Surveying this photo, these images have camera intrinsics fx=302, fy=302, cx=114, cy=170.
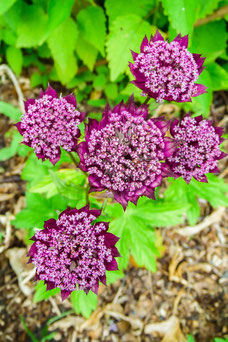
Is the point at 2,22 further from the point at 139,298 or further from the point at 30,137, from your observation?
the point at 139,298

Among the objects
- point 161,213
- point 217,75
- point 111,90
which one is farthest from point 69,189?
point 217,75

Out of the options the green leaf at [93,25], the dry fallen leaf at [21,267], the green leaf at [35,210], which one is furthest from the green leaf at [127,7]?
the dry fallen leaf at [21,267]

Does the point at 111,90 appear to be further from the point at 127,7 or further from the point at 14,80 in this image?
the point at 14,80

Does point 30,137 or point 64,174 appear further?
point 64,174

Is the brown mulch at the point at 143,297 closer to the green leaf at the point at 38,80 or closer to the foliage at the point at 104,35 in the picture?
the green leaf at the point at 38,80

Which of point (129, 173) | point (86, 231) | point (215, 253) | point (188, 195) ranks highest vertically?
point (129, 173)

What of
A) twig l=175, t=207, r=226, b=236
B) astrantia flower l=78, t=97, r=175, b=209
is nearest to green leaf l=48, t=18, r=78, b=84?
astrantia flower l=78, t=97, r=175, b=209

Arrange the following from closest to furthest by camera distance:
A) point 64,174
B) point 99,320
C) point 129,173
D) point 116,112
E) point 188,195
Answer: point 129,173
point 116,112
point 64,174
point 188,195
point 99,320

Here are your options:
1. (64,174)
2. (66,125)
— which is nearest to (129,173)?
(66,125)
